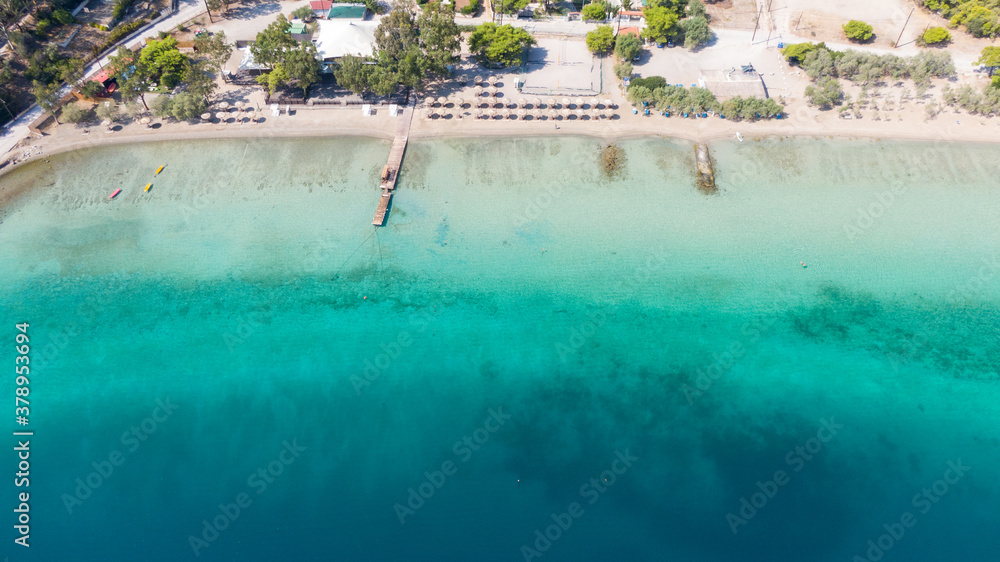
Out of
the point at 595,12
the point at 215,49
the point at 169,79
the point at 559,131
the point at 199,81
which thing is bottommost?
the point at 559,131

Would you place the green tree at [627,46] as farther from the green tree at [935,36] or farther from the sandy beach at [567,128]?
the green tree at [935,36]

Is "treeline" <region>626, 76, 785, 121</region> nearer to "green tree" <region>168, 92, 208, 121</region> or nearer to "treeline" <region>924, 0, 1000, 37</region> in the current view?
"treeline" <region>924, 0, 1000, 37</region>

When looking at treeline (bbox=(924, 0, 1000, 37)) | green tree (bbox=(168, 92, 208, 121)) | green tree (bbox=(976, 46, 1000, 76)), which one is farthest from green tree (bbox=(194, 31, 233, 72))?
treeline (bbox=(924, 0, 1000, 37))

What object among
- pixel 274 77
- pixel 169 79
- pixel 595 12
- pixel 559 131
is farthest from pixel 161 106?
pixel 595 12

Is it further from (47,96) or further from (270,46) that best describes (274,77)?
(47,96)

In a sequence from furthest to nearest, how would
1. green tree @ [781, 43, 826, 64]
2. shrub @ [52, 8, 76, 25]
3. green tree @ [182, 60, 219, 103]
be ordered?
1. shrub @ [52, 8, 76, 25]
2. green tree @ [781, 43, 826, 64]
3. green tree @ [182, 60, 219, 103]

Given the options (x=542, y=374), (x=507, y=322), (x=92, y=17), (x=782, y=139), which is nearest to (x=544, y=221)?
(x=507, y=322)
